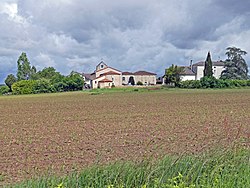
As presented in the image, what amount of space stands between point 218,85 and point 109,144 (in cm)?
7254

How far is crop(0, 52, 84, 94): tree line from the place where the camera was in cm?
8175

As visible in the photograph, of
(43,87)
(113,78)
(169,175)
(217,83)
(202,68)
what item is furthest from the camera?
(113,78)

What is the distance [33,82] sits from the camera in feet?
270

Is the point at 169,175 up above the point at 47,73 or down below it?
below

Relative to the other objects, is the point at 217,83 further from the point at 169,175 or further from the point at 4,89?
the point at 169,175

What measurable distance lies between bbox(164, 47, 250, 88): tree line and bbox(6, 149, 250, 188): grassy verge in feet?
249

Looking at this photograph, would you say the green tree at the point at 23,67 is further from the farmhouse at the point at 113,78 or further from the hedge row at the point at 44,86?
the farmhouse at the point at 113,78

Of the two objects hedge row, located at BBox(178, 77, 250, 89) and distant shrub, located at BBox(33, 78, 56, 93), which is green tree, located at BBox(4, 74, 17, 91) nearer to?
distant shrub, located at BBox(33, 78, 56, 93)

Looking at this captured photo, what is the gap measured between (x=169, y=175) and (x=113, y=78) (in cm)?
9952

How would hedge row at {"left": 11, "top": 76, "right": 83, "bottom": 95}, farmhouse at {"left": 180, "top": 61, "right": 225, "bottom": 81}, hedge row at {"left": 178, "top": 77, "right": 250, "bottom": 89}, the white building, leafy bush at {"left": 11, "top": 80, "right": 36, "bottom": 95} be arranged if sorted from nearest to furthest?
hedge row at {"left": 178, "top": 77, "right": 250, "bottom": 89} < leafy bush at {"left": 11, "top": 80, "right": 36, "bottom": 95} < hedge row at {"left": 11, "top": 76, "right": 83, "bottom": 95} < farmhouse at {"left": 180, "top": 61, "right": 225, "bottom": 81} < the white building

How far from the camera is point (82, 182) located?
414 centimetres

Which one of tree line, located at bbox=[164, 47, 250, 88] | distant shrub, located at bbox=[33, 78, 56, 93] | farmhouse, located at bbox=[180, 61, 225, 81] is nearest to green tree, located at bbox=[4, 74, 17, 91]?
distant shrub, located at bbox=[33, 78, 56, 93]

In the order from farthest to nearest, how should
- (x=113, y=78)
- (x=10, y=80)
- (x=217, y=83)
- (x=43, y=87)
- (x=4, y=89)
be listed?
(x=113, y=78) → (x=10, y=80) → (x=4, y=89) → (x=43, y=87) → (x=217, y=83)

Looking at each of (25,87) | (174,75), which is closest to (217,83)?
(174,75)
